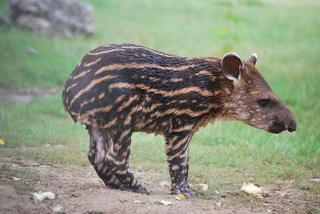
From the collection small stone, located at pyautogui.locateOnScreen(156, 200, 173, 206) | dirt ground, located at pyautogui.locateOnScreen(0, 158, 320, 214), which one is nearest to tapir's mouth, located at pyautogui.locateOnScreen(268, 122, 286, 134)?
dirt ground, located at pyautogui.locateOnScreen(0, 158, 320, 214)

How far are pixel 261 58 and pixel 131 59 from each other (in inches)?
392

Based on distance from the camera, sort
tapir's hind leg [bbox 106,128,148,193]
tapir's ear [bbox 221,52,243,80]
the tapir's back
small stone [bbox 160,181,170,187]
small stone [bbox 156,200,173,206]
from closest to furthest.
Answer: small stone [bbox 156,200,173,206], the tapir's back, tapir's hind leg [bbox 106,128,148,193], tapir's ear [bbox 221,52,243,80], small stone [bbox 160,181,170,187]

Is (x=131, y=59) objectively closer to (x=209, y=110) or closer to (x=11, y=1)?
(x=209, y=110)

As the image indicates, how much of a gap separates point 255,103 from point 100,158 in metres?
1.79

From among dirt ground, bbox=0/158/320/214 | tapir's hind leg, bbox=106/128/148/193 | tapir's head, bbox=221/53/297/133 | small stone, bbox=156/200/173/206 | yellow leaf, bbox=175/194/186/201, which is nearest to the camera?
dirt ground, bbox=0/158/320/214

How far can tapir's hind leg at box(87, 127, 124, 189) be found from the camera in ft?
23.4

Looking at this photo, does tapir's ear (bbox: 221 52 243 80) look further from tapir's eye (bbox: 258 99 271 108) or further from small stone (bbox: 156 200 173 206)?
small stone (bbox: 156 200 173 206)

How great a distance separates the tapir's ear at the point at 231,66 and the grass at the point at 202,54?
1.45m

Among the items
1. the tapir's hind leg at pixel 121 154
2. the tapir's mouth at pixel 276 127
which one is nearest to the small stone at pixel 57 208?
the tapir's hind leg at pixel 121 154

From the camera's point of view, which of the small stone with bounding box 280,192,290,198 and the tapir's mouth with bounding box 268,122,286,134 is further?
the small stone with bounding box 280,192,290,198

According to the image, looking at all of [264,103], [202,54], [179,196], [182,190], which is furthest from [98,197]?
[202,54]

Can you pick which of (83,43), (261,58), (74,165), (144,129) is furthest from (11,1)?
(144,129)

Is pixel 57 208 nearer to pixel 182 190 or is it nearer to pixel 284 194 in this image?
pixel 182 190

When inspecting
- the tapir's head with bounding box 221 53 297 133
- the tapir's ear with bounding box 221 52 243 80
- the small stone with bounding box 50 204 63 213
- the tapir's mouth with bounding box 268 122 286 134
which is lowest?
the small stone with bounding box 50 204 63 213
